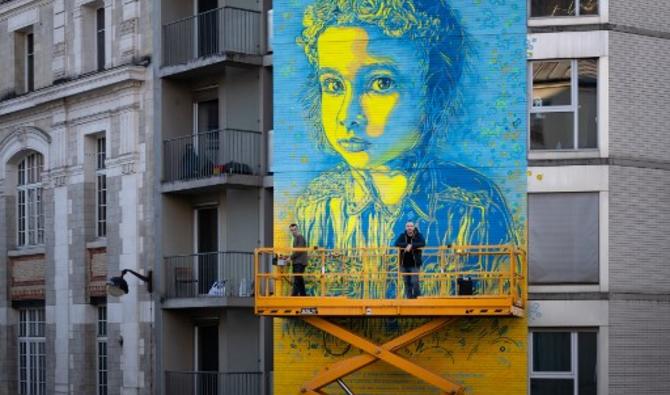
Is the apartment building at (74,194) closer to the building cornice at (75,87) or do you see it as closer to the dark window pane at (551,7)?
the building cornice at (75,87)

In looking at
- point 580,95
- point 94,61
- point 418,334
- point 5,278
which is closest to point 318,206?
point 418,334

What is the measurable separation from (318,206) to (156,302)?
18.2ft

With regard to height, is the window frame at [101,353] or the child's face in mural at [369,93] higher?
the child's face in mural at [369,93]

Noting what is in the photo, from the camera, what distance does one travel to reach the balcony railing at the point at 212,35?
3597 centimetres

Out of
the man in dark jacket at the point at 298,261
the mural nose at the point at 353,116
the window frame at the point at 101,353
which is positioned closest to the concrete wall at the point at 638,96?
the mural nose at the point at 353,116

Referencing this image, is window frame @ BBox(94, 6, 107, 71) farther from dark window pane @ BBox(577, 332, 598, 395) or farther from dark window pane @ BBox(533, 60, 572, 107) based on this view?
dark window pane @ BBox(577, 332, 598, 395)

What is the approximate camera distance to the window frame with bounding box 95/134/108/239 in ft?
131

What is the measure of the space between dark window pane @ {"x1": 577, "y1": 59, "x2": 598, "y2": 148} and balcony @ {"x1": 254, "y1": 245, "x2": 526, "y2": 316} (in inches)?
111

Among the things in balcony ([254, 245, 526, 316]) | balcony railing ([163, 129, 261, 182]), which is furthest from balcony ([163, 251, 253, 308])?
balcony railing ([163, 129, 261, 182])

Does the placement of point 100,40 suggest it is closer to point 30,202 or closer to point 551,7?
point 30,202

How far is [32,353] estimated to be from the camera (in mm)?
42594

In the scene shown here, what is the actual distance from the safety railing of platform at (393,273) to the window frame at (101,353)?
23.5ft

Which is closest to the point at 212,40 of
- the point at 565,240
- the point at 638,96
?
the point at 565,240

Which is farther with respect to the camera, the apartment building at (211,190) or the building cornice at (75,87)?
the building cornice at (75,87)
